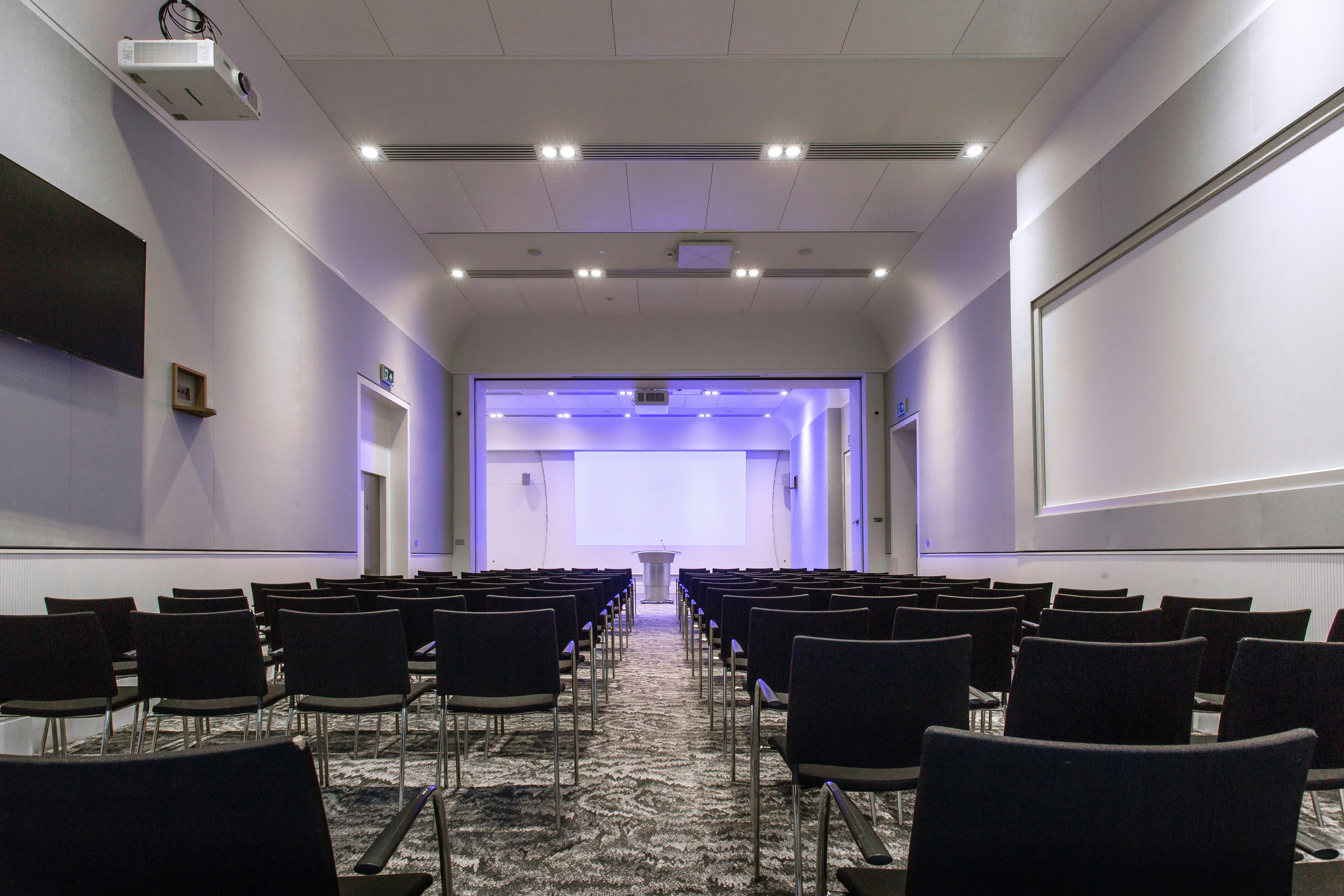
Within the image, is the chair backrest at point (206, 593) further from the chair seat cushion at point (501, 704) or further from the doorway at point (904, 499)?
the doorway at point (904, 499)

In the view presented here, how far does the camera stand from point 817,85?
605 centimetres

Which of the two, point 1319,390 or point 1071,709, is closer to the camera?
point 1071,709

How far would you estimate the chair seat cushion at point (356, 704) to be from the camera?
9.20 feet

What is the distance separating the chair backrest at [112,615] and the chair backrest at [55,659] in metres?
0.82

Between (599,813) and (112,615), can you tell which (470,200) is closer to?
(112,615)

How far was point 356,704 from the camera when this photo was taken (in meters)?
2.85

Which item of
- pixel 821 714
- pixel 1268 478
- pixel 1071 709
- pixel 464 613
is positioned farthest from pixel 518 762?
pixel 1268 478

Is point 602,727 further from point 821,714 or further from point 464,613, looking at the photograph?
point 821,714

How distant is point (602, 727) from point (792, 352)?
9.38 metres

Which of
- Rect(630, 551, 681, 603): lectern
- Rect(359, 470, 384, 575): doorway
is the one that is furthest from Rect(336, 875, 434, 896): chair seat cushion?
Rect(630, 551, 681, 603): lectern

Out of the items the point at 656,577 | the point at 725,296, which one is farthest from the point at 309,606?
the point at 656,577

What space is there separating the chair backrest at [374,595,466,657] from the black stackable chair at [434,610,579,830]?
78 centimetres

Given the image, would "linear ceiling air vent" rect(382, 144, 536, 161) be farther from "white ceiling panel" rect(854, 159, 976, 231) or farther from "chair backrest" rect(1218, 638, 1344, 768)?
"chair backrest" rect(1218, 638, 1344, 768)

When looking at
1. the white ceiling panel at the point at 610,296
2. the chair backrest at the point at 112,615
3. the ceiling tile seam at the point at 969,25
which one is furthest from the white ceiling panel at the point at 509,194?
the chair backrest at the point at 112,615
